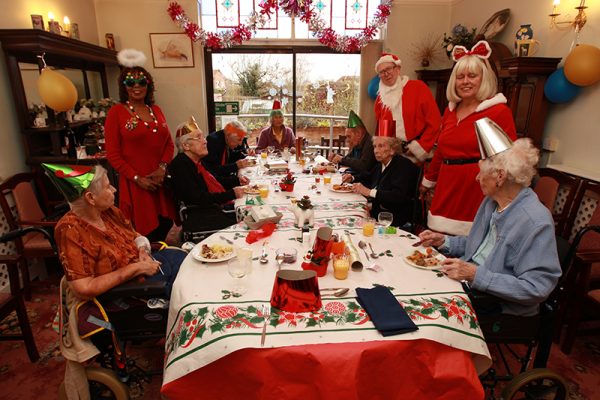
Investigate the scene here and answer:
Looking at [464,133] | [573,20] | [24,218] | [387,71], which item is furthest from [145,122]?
[573,20]

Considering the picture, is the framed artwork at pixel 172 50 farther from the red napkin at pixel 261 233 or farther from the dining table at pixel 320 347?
the dining table at pixel 320 347

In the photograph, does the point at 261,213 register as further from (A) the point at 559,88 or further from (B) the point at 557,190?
(A) the point at 559,88

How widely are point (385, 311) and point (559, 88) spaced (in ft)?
10.8

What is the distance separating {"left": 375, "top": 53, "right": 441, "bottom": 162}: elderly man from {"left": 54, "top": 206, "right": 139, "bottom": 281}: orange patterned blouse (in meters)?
2.67

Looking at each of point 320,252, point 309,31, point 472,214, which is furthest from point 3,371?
point 309,31

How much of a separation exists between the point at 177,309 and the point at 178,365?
0.26 meters

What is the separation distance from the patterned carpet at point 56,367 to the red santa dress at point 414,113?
203cm

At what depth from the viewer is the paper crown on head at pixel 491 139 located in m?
1.73

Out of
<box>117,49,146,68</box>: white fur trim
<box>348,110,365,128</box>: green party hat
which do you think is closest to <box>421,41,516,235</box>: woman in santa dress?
<box>348,110,365,128</box>: green party hat

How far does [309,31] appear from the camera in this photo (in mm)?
5969

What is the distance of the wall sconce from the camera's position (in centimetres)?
337

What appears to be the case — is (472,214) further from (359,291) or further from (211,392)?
(211,392)

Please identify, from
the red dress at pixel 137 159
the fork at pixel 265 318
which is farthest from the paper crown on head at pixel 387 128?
the fork at pixel 265 318

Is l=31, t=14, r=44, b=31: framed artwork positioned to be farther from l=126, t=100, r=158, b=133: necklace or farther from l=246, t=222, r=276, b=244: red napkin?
l=246, t=222, r=276, b=244: red napkin
